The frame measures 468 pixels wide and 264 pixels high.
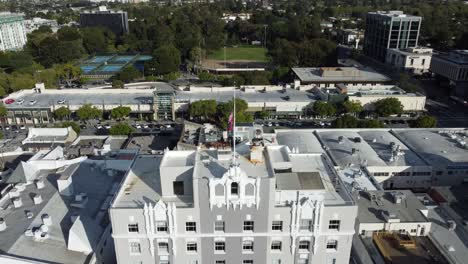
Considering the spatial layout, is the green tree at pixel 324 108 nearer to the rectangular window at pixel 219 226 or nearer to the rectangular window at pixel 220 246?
the rectangular window at pixel 220 246

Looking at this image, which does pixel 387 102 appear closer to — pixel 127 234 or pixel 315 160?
pixel 315 160

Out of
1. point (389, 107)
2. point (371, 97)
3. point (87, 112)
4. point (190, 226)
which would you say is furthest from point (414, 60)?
point (190, 226)

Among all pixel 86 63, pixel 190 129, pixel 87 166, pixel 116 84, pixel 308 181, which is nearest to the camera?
pixel 308 181

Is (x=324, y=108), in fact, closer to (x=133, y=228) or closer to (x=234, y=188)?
(x=234, y=188)

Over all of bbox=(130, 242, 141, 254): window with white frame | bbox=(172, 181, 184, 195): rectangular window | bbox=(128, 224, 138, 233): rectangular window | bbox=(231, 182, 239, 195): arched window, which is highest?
bbox=(231, 182, 239, 195): arched window

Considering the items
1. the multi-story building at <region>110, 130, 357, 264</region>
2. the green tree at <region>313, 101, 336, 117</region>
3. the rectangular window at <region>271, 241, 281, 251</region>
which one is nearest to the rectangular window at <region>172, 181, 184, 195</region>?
the multi-story building at <region>110, 130, 357, 264</region>

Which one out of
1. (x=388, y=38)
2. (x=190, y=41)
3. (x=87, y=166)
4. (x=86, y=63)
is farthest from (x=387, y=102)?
(x=86, y=63)

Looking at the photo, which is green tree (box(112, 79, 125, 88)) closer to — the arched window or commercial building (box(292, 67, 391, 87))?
commercial building (box(292, 67, 391, 87))
